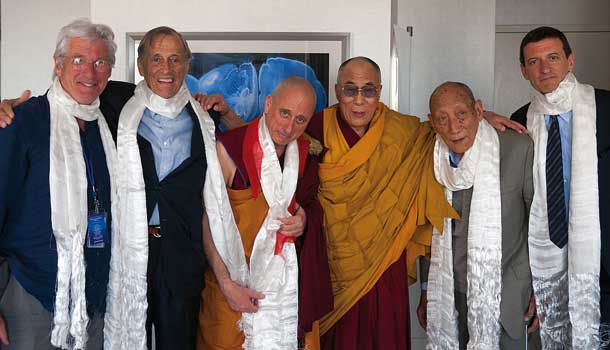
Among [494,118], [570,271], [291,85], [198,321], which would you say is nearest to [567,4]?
[494,118]

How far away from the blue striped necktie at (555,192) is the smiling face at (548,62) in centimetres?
20

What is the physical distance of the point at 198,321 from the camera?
2.58 metres

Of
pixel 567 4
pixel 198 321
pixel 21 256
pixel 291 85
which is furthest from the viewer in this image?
pixel 567 4

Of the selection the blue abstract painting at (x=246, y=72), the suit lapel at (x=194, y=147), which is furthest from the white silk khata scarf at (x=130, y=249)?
the blue abstract painting at (x=246, y=72)

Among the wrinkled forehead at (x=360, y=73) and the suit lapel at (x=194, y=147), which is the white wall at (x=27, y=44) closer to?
the suit lapel at (x=194, y=147)

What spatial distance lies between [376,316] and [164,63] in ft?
4.48

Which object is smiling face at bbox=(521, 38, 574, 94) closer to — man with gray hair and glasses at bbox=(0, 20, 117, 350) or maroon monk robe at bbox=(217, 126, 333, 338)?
maroon monk robe at bbox=(217, 126, 333, 338)

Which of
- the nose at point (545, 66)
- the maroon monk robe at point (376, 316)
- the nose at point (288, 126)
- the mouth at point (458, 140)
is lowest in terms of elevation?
the maroon monk robe at point (376, 316)

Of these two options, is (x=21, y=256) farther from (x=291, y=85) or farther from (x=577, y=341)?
(x=577, y=341)

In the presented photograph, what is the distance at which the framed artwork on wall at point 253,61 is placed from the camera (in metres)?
3.36

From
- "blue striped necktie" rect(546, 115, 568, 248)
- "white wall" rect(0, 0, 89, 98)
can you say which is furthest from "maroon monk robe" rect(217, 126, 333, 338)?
"white wall" rect(0, 0, 89, 98)

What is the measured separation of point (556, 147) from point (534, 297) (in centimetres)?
62

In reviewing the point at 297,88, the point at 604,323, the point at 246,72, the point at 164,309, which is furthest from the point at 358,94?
the point at 604,323

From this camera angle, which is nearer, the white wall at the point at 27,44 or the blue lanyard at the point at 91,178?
the blue lanyard at the point at 91,178
